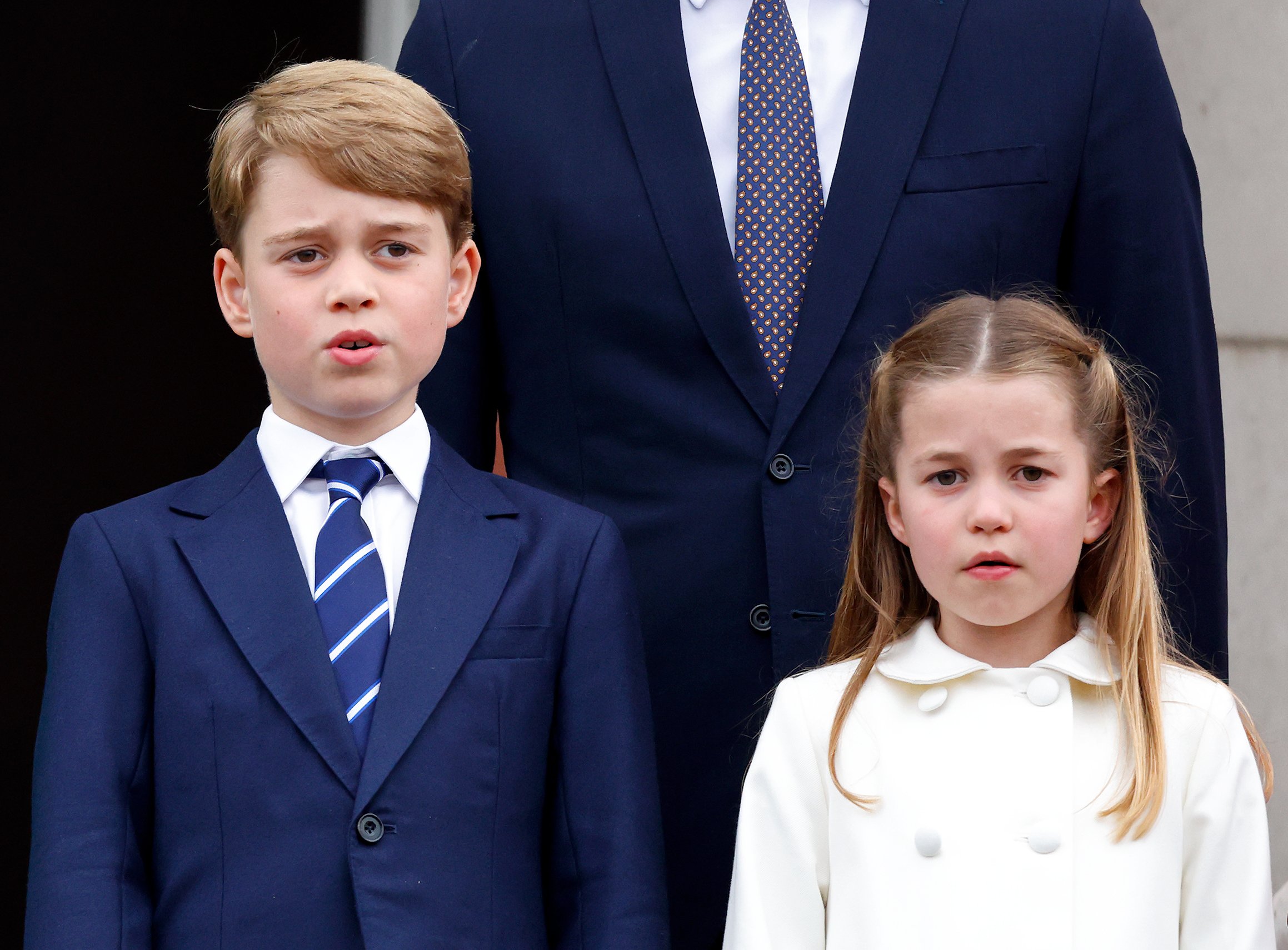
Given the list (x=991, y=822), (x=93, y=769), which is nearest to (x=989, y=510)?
(x=991, y=822)

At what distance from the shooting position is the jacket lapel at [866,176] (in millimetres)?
2213

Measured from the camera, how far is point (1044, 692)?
194 centimetres

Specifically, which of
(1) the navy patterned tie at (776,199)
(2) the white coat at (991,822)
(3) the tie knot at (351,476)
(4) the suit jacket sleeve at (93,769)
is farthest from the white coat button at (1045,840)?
(4) the suit jacket sleeve at (93,769)

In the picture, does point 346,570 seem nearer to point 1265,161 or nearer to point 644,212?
point 644,212

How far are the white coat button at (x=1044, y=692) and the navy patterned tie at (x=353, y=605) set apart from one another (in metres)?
0.73

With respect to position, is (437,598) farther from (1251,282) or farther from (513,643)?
(1251,282)

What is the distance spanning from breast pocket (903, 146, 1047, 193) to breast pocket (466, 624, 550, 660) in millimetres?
783

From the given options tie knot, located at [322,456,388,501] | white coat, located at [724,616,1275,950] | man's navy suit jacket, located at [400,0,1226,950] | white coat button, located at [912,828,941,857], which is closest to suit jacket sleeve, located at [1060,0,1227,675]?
man's navy suit jacket, located at [400,0,1226,950]

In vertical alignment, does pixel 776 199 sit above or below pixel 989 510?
above

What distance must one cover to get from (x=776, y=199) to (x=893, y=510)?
464 millimetres

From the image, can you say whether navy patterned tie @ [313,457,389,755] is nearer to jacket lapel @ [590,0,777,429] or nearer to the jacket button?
the jacket button

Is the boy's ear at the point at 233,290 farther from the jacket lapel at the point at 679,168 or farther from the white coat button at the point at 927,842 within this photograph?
the white coat button at the point at 927,842

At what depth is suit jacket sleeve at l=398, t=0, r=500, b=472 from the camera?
2375 millimetres

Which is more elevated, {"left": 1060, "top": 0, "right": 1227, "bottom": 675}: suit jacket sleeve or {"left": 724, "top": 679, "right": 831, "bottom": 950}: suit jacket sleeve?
{"left": 1060, "top": 0, "right": 1227, "bottom": 675}: suit jacket sleeve
